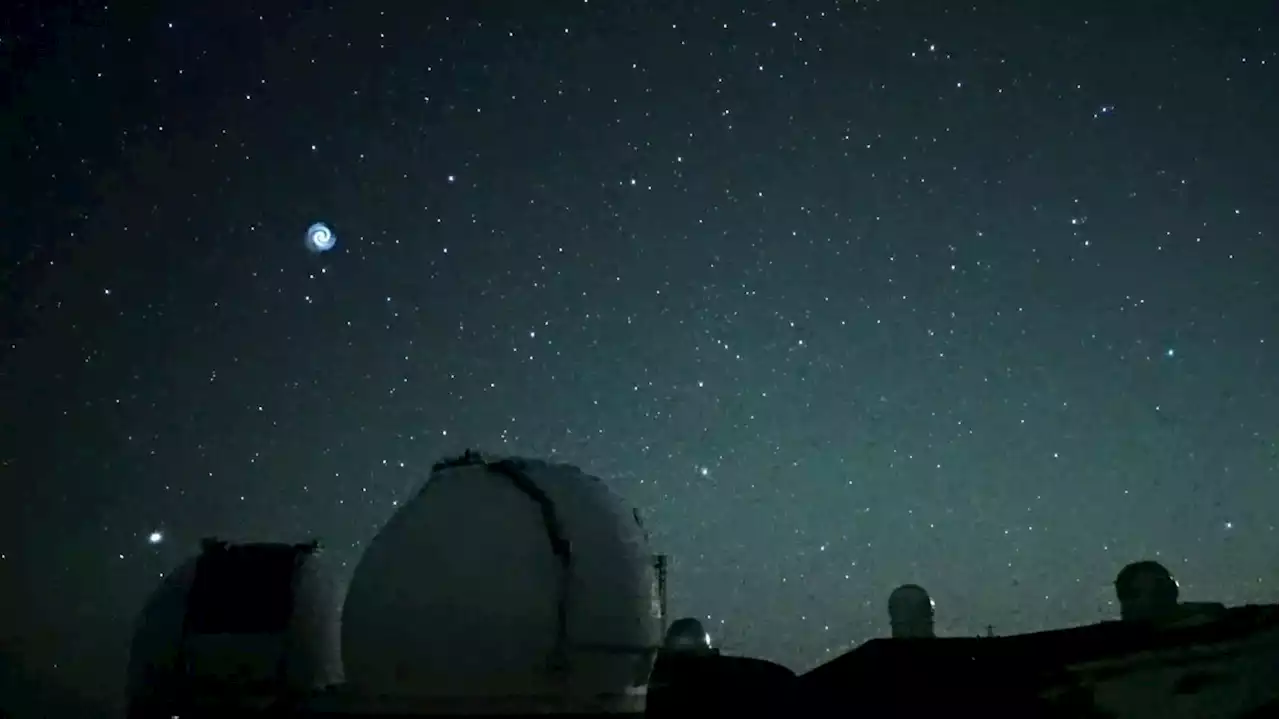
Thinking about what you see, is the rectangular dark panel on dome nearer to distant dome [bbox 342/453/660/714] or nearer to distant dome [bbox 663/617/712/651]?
distant dome [bbox 342/453/660/714]

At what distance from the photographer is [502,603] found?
42.7 ft

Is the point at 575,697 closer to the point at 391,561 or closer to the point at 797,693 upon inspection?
the point at 391,561

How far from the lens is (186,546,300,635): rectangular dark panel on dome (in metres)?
18.8

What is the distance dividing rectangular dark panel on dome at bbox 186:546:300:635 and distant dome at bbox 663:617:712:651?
10.2m

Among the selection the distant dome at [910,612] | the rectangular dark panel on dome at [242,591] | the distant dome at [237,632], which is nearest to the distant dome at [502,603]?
the distant dome at [237,632]

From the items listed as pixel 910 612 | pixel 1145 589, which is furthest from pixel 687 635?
pixel 1145 589

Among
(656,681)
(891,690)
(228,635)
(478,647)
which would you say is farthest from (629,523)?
(228,635)

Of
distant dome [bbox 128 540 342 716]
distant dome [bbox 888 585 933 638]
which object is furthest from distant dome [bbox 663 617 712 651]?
distant dome [bbox 128 540 342 716]

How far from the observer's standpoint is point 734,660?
73.3ft

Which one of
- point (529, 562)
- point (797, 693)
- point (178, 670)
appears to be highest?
point (529, 562)

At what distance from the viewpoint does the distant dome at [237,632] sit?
18.1m

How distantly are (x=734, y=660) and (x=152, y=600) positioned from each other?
540 inches

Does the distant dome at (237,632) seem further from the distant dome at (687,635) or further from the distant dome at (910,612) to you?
the distant dome at (910,612)

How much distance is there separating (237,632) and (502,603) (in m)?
8.59
